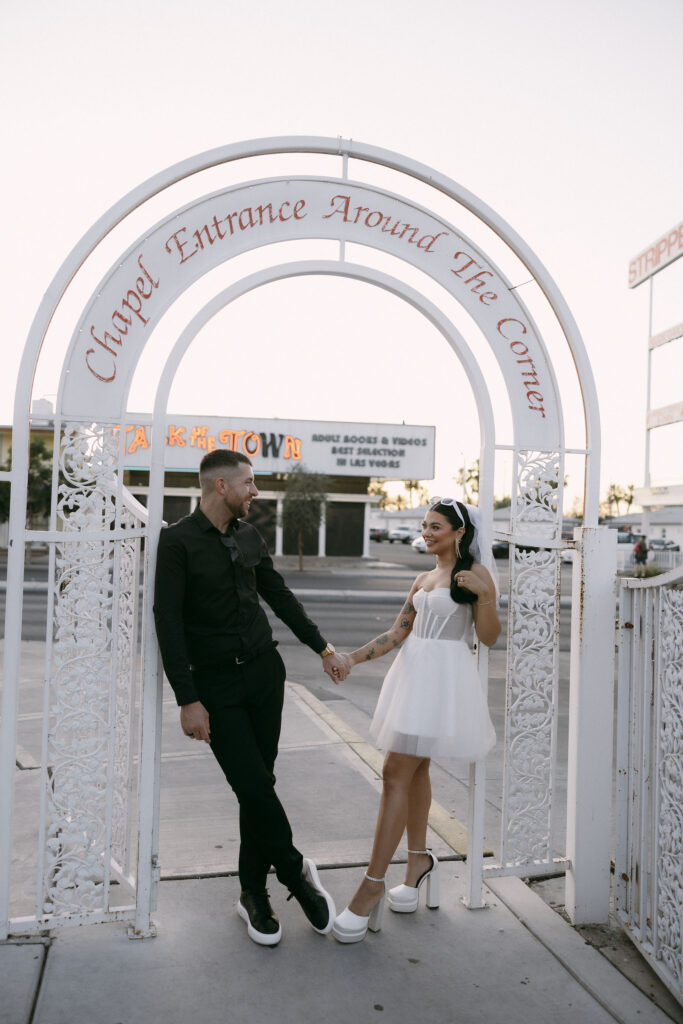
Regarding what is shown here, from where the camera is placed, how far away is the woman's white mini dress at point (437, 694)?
320 cm

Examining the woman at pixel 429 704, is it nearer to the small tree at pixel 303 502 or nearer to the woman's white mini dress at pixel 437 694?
the woman's white mini dress at pixel 437 694

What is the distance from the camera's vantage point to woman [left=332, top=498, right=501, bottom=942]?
3.20 metres

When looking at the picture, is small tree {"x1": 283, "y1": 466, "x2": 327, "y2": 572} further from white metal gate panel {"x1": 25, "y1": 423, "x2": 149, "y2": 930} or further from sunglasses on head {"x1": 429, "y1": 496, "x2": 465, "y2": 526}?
white metal gate panel {"x1": 25, "y1": 423, "x2": 149, "y2": 930}

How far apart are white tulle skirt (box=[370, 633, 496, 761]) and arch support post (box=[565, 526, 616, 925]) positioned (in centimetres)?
48

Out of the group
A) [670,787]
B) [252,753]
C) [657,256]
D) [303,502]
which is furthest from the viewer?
[657,256]

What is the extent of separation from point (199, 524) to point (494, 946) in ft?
6.77

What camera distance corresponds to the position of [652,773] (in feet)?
10.0

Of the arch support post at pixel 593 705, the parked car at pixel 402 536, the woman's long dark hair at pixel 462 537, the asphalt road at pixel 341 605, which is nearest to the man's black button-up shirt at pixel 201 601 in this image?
the woman's long dark hair at pixel 462 537

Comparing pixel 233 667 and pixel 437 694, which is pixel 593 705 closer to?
pixel 437 694

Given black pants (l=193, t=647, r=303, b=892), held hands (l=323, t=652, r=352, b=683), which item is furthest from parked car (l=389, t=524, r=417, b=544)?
black pants (l=193, t=647, r=303, b=892)

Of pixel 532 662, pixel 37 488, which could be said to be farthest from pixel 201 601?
pixel 37 488

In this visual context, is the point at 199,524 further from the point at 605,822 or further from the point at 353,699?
the point at 353,699

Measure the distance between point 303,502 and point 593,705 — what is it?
2375 centimetres

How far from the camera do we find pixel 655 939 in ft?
9.87
